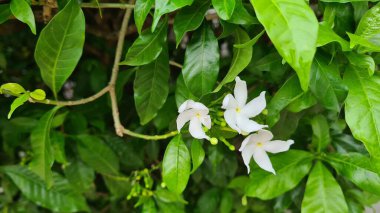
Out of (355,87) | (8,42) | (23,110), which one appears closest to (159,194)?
(23,110)

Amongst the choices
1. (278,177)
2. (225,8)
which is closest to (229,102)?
(225,8)

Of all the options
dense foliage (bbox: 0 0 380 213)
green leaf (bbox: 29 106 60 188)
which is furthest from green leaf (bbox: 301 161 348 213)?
green leaf (bbox: 29 106 60 188)

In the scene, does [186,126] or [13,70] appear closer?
[186,126]

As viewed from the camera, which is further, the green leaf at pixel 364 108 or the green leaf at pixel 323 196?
the green leaf at pixel 323 196

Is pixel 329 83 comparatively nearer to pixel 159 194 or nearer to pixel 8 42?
pixel 159 194

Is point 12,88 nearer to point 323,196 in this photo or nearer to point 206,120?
point 206,120

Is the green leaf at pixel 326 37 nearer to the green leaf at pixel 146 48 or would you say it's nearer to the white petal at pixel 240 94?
the white petal at pixel 240 94

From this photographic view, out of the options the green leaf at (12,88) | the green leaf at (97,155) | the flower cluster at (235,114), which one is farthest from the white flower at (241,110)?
the green leaf at (97,155)
